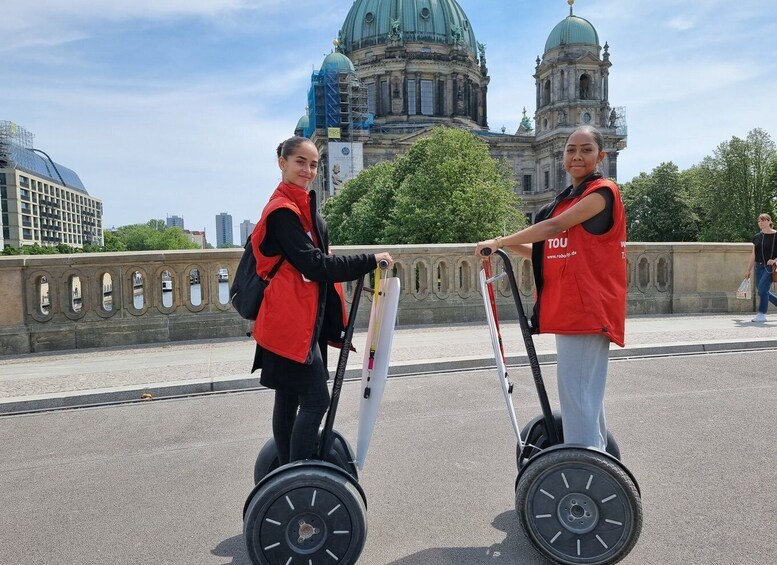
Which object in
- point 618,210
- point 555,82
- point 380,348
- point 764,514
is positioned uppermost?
point 555,82

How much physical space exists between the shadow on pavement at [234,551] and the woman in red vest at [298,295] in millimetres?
550

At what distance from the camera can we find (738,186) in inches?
2051

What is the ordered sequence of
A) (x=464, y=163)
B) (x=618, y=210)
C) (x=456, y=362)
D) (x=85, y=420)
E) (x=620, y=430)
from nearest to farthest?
(x=618, y=210) < (x=620, y=430) < (x=85, y=420) < (x=456, y=362) < (x=464, y=163)

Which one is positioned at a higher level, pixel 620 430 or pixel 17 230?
pixel 17 230

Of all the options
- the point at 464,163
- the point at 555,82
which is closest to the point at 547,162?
the point at 555,82

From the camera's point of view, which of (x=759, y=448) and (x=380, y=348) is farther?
(x=759, y=448)

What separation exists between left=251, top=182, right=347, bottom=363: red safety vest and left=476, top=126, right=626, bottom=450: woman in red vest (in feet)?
2.87

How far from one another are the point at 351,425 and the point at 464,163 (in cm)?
2818

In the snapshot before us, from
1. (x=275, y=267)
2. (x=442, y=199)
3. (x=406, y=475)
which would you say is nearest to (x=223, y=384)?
(x=406, y=475)

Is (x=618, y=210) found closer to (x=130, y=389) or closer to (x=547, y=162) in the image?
(x=130, y=389)

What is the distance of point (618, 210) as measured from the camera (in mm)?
3168

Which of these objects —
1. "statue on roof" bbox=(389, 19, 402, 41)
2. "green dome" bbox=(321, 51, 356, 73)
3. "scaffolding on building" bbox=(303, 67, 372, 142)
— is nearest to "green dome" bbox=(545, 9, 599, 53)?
"statue on roof" bbox=(389, 19, 402, 41)

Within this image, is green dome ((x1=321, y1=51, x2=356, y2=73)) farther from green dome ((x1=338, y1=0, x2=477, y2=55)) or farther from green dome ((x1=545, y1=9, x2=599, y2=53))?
green dome ((x1=545, y1=9, x2=599, y2=53))

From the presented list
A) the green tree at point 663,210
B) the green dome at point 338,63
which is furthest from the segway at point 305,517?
the green dome at point 338,63
